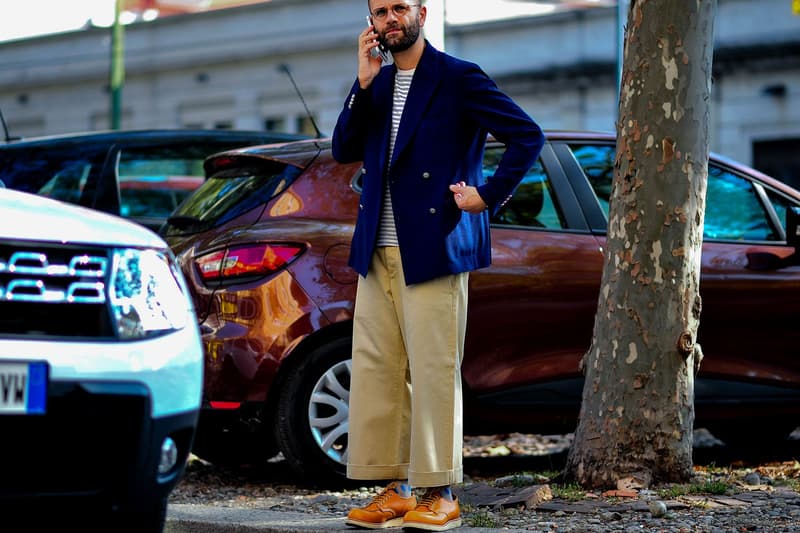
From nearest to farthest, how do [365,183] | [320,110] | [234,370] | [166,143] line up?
[365,183]
[234,370]
[166,143]
[320,110]

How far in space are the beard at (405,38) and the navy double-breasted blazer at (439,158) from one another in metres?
0.10

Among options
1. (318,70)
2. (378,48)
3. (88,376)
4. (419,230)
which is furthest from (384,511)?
(318,70)

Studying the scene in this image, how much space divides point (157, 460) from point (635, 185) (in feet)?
8.72

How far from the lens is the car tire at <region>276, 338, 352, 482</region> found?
21.5 feet

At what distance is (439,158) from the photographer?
→ 17.3ft

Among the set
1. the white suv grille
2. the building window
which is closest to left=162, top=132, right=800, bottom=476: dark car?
the white suv grille

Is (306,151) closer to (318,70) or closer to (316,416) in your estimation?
(316,416)

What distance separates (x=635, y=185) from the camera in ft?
20.2

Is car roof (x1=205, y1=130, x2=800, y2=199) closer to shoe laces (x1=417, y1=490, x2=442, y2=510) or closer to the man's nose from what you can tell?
the man's nose

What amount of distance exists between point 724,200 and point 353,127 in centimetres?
273

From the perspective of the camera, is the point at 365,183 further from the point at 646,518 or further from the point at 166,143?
the point at 166,143

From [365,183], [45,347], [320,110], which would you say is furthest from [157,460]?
[320,110]

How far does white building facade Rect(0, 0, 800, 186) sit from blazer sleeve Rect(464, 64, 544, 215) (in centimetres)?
2209

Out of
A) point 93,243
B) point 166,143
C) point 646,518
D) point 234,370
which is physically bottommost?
point 646,518
